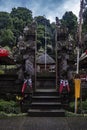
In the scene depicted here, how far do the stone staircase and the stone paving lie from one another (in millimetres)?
636

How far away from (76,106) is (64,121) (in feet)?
6.91

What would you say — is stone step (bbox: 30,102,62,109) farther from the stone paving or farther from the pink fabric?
the stone paving

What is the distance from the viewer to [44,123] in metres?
12.0

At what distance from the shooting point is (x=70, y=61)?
1806cm

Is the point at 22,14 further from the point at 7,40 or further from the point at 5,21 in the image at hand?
the point at 7,40

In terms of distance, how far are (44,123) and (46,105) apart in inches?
120

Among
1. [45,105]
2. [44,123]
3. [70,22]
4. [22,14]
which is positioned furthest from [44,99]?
[22,14]

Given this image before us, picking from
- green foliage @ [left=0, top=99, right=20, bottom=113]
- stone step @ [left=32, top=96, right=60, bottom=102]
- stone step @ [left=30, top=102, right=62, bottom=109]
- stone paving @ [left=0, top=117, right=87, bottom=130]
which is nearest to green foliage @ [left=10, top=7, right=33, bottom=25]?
stone step @ [left=32, top=96, right=60, bottom=102]

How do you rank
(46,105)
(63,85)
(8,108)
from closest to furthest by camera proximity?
1. (8,108)
2. (46,105)
3. (63,85)

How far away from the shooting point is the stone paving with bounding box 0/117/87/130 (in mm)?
10999

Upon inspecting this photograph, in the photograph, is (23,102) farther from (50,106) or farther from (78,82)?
(78,82)

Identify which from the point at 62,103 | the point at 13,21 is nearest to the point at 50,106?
the point at 62,103

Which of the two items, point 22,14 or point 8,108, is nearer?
point 8,108

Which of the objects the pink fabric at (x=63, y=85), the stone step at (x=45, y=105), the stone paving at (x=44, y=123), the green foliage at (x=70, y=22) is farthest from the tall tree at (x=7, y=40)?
the stone paving at (x=44, y=123)
